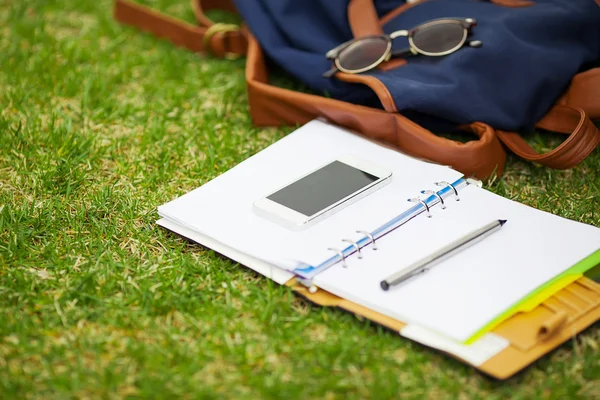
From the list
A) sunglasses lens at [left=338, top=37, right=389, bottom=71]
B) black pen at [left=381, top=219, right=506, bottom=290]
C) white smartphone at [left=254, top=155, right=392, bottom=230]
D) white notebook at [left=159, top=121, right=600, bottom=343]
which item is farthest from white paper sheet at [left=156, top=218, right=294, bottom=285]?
sunglasses lens at [left=338, top=37, right=389, bottom=71]

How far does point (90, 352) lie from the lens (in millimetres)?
1452

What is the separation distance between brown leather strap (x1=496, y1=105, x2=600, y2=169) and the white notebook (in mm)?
213

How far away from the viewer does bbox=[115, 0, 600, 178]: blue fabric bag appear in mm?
1928

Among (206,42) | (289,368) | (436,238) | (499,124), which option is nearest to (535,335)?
(436,238)

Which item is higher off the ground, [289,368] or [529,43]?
[529,43]

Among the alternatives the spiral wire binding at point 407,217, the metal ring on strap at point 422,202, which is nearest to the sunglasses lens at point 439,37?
the spiral wire binding at point 407,217

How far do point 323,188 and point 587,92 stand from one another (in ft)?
2.50

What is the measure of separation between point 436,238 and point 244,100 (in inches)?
35.1

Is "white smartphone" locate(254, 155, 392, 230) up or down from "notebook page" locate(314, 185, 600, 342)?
up

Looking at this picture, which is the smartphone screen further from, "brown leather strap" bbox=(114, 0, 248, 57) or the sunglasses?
"brown leather strap" bbox=(114, 0, 248, 57)

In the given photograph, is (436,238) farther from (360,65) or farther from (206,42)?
(206,42)

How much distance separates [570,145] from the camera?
6.12ft

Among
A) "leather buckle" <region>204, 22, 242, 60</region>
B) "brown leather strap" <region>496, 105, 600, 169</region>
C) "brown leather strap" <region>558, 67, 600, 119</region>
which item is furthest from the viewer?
"leather buckle" <region>204, 22, 242, 60</region>

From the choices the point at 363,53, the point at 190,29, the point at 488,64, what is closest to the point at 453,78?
the point at 488,64
